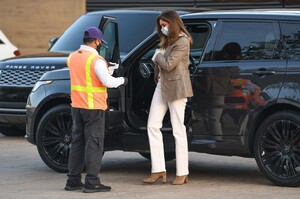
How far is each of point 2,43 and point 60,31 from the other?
673cm

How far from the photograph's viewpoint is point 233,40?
34.2 feet

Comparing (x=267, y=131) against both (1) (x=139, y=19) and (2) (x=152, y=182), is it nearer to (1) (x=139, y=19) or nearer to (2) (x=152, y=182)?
(2) (x=152, y=182)

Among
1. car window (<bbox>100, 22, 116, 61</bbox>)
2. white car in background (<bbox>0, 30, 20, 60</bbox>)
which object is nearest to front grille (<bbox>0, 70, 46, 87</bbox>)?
car window (<bbox>100, 22, 116, 61</bbox>)

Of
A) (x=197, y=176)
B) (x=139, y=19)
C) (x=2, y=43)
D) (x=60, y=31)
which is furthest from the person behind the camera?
(x=60, y=31)

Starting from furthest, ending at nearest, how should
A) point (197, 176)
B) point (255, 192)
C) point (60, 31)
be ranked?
point (60, 31)
point (197, 176)
point (255, 192)

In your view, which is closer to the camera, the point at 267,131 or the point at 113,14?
the point at 267,131

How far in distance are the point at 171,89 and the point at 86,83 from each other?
2.93ft

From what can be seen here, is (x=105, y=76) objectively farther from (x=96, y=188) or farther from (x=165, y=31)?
(x=96, y=188)

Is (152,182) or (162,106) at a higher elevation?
(162,106)

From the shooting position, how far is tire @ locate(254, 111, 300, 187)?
9.87 meters

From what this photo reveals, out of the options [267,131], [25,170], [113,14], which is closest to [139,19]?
[113,14]

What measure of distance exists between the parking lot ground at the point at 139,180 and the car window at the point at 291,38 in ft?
4.51

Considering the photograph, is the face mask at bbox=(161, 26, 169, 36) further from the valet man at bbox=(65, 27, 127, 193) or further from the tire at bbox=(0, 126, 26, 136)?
the tire at bbox=(0, 126, 26, 136)

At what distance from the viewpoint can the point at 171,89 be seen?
10.1 metres
